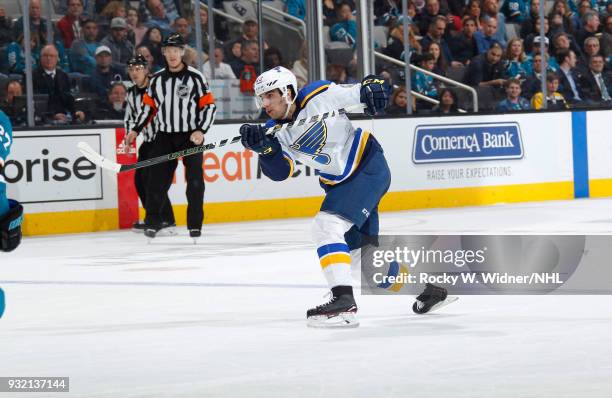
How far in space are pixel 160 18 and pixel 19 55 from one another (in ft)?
5.63

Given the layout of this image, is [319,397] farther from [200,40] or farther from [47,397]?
[200,40]

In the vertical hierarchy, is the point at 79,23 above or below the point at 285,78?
above

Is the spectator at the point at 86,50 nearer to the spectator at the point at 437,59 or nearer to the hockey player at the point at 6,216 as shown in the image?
the spectator at the point at 437,59

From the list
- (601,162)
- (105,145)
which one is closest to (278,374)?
(105,145)

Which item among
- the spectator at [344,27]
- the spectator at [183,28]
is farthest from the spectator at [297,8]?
the spectator at [183,28]

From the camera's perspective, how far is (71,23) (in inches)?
438

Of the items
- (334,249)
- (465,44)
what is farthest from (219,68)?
(334,249)

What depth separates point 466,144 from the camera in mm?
12227

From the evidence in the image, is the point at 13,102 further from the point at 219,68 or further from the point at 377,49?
the point at 377,49

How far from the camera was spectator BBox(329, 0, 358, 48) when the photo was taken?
1285cm

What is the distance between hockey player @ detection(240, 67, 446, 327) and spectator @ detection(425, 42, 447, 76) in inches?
319

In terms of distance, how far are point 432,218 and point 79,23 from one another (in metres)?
3.59

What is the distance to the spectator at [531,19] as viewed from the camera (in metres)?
13.7

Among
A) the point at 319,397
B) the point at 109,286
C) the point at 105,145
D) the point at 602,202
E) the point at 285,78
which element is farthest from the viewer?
the point at 602,202
